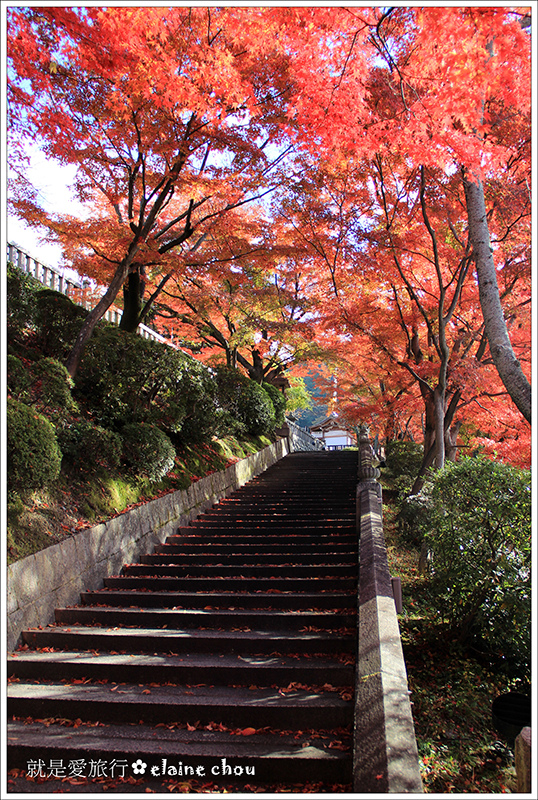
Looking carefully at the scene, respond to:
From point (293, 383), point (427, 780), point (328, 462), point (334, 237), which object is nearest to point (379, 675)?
point (427, 780)

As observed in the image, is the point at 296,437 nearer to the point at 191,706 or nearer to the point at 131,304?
the point at 131,304

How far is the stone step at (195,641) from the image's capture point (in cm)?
459

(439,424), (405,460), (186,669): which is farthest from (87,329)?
(405,460)

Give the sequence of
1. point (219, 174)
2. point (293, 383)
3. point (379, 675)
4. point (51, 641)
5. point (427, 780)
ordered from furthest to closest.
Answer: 1. point (293, 383)
2. point (219, 174)
3. point (51, 641)
4. point (427, 780)
5. point (379, 675)

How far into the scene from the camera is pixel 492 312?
4.64 meters

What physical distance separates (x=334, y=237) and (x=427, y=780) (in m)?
9.00

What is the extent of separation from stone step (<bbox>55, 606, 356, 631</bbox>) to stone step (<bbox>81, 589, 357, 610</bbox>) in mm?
197

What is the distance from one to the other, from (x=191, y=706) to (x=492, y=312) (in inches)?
170

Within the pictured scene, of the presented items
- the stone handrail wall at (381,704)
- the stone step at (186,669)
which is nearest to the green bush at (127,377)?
the stone step at (186,669)

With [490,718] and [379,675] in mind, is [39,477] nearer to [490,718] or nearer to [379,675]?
[379,675]

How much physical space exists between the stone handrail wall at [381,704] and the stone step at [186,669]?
1.54 feet

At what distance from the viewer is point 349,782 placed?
318cm

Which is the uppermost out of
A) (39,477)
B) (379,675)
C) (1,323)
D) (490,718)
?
(1,323)

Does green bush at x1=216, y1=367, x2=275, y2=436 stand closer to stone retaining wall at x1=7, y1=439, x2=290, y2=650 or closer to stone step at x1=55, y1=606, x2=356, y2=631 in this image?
stone retaining wall at x1=7, y1=439, x2=290, y2=650
